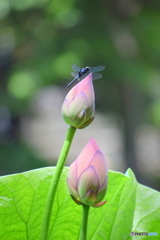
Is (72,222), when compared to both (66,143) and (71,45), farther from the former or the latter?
(71,45)

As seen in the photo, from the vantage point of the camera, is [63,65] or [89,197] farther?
[63,65]

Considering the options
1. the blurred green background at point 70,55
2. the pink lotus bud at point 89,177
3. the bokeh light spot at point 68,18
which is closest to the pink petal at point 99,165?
the pink lotus bud at point 89,177

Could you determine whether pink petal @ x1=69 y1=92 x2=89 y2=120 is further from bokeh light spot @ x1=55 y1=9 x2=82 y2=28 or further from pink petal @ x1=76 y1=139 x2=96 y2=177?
bokeh light spot @ x1=55 y1=9 x2=82 y2=28

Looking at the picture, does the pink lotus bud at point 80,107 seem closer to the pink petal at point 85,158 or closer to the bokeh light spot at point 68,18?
the pink petal at point 85,158

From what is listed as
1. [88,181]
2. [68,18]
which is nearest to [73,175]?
[88,181]

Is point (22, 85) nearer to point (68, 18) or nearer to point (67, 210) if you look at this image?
point (68, 18)

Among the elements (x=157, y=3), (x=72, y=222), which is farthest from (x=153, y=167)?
(x=72, y=222)

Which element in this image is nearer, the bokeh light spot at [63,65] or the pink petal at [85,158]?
the pink petal at [85,158]
